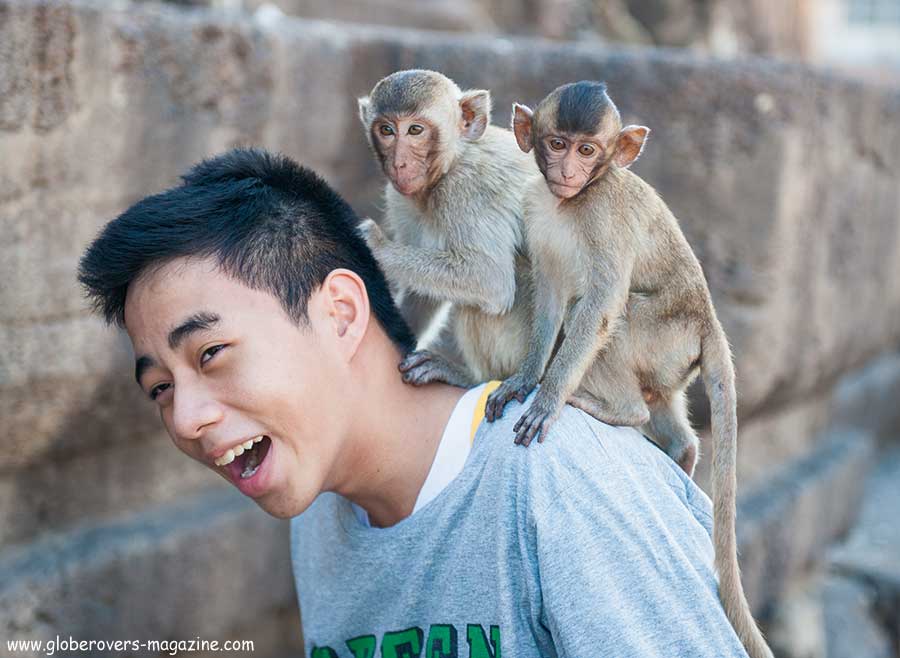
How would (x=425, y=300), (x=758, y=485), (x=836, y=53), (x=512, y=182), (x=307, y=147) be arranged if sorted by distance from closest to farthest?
1. (x=512, y=182)
2. (x=425, y=300)
3. (x=307, y=147)
4. (x=758, y=485)
5. (x=836, y=53)

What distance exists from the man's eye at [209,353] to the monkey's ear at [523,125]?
2.49 feet

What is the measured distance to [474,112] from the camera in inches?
104

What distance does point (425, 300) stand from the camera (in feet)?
9.68

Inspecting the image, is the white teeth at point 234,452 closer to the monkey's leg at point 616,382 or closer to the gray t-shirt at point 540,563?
the gray t-shirt at point 540,563

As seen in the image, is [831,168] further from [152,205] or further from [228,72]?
[152,205]

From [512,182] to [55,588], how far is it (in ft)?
5.79

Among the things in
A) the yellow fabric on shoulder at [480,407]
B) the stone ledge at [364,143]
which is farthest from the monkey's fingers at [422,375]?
the stone ledge at [364,143]

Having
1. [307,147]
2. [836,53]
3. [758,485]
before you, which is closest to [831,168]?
[758,485]

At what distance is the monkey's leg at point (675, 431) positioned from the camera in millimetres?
2467

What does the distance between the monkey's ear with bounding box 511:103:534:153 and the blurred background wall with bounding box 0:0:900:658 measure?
4.35 feet

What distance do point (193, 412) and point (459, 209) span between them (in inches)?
41.9

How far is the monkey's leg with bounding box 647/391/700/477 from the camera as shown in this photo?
8.09ft

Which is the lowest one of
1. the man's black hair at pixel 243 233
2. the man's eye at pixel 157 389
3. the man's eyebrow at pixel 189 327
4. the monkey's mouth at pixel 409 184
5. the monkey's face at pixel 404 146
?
the man's eye at pixel 157 389

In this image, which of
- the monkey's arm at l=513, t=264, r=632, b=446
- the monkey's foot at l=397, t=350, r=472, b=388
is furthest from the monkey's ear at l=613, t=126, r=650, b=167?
the monkey's foot at l=397, t=350, r=472, b=388
